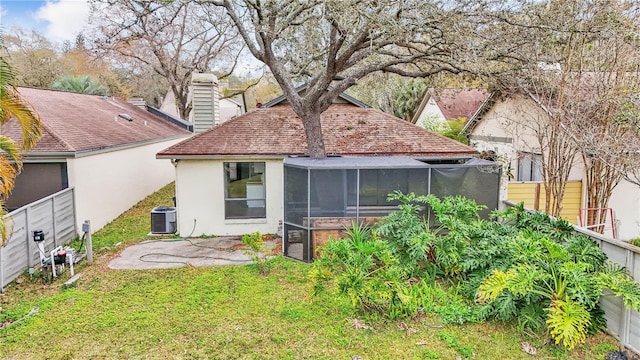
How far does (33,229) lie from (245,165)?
197 inches

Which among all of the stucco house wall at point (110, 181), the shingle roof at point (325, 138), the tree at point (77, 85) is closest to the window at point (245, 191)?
the shingle roof at point (325, 138)

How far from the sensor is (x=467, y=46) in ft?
26.6

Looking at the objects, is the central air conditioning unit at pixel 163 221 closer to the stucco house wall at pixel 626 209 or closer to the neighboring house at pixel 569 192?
the neighboring house at pixel 569 192

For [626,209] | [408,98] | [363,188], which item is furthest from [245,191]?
[408,98]

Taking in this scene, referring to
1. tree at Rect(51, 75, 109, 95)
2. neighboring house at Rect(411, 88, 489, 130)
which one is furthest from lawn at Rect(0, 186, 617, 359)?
tree at Rect(51, 75, 109, 95)

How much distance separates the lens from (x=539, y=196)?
34.3 feet

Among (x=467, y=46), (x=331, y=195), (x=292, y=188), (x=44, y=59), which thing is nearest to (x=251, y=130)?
(x=292, y=188)

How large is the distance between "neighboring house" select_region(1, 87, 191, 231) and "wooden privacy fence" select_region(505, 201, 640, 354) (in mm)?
10143

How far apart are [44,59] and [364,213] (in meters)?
32.7

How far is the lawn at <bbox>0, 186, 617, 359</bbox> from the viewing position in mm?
5277

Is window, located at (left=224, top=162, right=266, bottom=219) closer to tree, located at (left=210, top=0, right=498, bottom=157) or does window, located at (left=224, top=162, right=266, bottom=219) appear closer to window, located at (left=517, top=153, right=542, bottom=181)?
tree, located at (left=210, top=0, right=498, bottom=157)

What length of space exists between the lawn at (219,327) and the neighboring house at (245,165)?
3298 millimetres

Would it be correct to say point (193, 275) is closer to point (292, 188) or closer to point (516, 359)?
Answer: point (292, 188)

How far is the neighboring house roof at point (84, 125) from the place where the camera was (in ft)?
35.4
